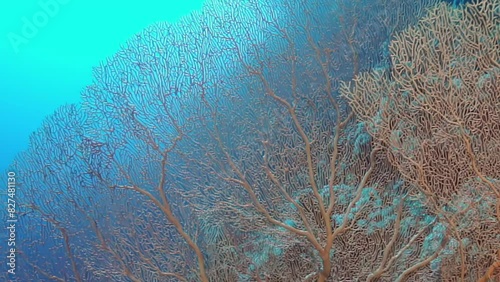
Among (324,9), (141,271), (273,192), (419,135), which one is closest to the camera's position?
(419,135)

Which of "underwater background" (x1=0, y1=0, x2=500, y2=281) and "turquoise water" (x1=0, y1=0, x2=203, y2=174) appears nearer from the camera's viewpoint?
→ "underwater background" (x1=0, y1=0, x2=500, y2=281)

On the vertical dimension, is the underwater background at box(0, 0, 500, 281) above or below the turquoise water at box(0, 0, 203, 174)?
below

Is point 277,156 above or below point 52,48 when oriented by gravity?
below

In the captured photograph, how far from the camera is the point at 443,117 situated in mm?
2820

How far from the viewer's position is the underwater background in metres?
3.02

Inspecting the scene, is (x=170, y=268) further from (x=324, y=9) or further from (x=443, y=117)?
(x=324, y=9)

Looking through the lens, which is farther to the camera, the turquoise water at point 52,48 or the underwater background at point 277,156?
the turquoise water at point 52,48

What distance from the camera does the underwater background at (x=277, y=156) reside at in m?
3.02

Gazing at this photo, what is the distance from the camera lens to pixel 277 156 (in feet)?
12.5

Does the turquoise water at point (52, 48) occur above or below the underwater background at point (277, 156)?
above

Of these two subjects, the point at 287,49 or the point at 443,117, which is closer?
the point at 443,117

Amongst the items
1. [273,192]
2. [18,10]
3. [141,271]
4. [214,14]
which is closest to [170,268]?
[141,271]

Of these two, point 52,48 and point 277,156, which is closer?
point 277,156

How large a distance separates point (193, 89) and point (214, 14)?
119 cm
